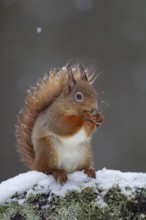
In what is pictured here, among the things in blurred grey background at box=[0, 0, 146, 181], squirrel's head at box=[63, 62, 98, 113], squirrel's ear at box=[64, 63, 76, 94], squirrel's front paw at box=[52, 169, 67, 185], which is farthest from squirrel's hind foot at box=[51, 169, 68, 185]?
blurred grey background at box=[0, 0, 146, 181]

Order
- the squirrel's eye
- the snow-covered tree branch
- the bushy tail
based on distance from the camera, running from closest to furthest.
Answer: the snow-covered tree branch
the squirrel's eye
the bushy tail

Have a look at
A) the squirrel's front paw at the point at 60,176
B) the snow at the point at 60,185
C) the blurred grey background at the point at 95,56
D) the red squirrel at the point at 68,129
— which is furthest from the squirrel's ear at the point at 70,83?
the blurred grey background at the point at 95,56

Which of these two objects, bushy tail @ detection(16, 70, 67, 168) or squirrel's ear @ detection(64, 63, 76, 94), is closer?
squirrel's ear @ detection(64, 63, 76, 94)

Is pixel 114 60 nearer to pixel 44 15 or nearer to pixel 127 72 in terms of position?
pixel 127 72

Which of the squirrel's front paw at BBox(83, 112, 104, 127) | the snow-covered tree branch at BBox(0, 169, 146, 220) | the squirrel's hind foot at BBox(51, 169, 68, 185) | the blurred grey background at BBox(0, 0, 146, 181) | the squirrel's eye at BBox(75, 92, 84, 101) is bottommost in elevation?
the snow-covered tree branch at BBox(0, 169, 146, 220)

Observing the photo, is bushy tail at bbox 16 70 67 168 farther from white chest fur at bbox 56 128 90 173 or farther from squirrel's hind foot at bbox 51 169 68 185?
squirrel's hind foot at bbox 51 169 68 185

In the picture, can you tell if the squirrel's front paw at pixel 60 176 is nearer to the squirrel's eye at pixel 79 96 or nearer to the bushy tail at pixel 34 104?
the squirrel's eye at pixel 79 96
